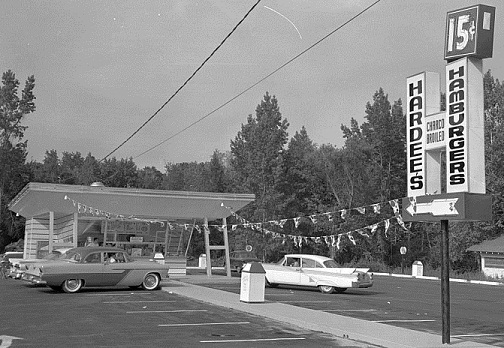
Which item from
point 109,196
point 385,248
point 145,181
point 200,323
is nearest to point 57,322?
point 200,323

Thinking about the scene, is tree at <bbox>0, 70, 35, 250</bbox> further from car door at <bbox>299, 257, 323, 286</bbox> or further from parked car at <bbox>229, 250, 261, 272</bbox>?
car door at <bbox>299, 257, 323, 286</bbox>

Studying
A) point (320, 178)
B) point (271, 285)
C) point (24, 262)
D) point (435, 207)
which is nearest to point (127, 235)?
point (271, 285)

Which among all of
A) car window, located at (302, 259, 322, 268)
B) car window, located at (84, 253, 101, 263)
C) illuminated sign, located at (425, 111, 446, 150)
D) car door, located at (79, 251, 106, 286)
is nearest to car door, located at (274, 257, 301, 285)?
car window, located at (302, 259, 322, 268)

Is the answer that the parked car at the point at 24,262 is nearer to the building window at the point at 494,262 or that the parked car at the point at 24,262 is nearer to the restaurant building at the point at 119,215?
the restaurant building at the point at 119,215

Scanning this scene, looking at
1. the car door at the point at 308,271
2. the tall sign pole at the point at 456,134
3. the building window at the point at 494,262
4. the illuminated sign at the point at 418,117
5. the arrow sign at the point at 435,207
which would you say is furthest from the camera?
the building window at the point at 494,262

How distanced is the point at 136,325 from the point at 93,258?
842cm

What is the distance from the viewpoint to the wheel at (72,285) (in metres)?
20.6

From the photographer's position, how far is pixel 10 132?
2457 inches

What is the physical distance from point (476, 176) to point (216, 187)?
6186cm

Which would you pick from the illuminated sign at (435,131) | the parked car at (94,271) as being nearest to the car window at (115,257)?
the parked car at (94,271)

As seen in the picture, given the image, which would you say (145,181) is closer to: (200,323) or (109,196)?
(109,196)

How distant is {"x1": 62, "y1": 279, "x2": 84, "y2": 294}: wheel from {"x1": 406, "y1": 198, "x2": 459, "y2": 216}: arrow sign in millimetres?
12501

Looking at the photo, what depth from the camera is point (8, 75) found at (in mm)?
61719

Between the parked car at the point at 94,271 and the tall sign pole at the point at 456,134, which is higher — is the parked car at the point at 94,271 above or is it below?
below
